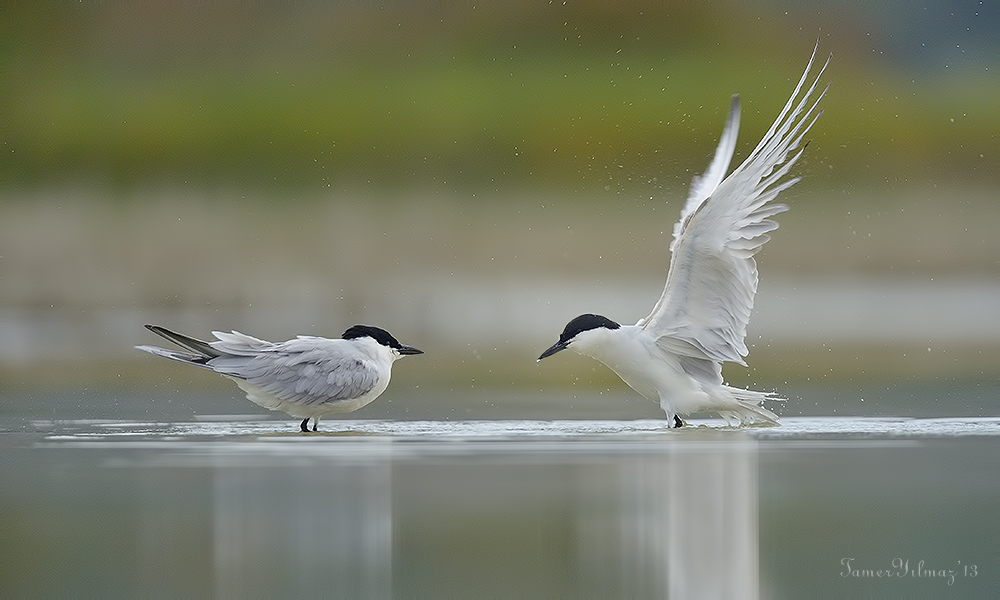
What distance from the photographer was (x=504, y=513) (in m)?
4.88

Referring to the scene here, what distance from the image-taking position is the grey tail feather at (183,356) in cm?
711

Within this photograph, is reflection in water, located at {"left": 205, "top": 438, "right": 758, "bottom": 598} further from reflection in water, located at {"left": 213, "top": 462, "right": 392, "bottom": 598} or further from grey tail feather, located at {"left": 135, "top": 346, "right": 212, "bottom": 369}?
grey tail feather, located at {"left": 135, "top": 346, "right": 212, "bottom": 369}

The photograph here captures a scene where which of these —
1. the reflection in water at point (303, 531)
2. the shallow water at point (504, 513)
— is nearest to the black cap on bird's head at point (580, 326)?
the shallow water at point (504, 513)

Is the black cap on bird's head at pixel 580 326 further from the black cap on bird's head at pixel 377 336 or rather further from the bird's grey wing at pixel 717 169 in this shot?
the black cap on bird's head at pixel 377 336

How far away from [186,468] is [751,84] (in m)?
11.7

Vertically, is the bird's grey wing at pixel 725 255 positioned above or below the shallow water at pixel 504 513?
above

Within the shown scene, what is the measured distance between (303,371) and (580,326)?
4.58 feet

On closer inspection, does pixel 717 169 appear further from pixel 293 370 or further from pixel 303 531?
pixel 303 531

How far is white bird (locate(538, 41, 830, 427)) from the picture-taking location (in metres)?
6.99

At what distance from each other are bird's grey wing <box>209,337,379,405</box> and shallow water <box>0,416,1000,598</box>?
226 millimetres

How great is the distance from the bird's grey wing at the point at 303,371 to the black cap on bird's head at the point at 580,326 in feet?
3.04

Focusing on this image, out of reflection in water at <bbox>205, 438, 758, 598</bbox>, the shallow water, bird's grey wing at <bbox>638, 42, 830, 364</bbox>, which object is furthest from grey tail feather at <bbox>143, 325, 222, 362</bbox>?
bird's grey wing at <bbox>638, 42, 830, 364</bbox>

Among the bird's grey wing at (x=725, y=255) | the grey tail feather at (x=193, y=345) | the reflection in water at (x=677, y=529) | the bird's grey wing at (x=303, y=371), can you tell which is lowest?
the reflection in water at (x=677, y=529)

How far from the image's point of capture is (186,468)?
19.5ft
